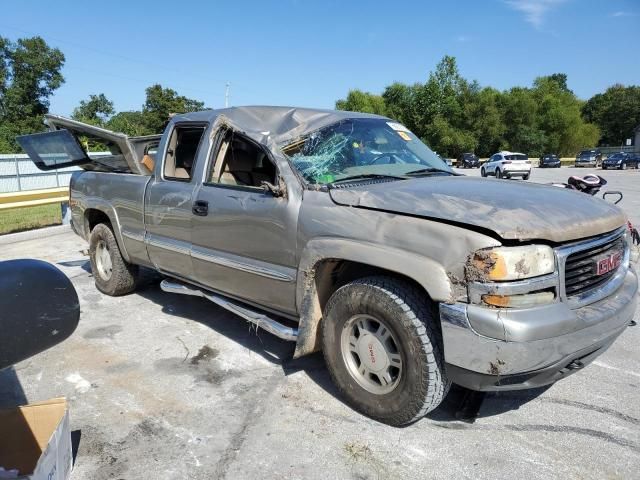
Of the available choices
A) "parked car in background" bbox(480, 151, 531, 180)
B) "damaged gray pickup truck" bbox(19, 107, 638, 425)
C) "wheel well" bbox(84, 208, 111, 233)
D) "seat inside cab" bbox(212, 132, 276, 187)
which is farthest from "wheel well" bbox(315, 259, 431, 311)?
"parked car in background" bbox(480, 151, 531, 180)

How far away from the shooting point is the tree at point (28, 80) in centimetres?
4644

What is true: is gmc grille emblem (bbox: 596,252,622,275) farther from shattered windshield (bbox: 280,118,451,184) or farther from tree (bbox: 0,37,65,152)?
tree (bbox: 0,37,65,152)

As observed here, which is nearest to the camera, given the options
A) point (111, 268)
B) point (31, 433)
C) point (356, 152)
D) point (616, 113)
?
point (31, 433)

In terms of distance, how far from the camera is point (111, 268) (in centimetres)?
550

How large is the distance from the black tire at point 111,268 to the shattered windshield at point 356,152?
2774mm

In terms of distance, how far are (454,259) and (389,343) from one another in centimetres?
71

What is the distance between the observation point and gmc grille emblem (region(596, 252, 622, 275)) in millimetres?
2777

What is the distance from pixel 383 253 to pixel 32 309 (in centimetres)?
176

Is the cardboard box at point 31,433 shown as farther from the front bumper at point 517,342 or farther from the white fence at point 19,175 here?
the white fence at point 19,175

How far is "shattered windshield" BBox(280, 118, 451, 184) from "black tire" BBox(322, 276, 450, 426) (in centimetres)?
92

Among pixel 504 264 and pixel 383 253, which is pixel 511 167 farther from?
pixel 504 264

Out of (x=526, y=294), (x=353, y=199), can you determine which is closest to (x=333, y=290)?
(x=353, y=199)

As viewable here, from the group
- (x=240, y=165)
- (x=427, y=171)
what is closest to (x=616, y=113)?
(x=427, y=171)

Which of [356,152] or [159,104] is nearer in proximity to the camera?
[356,152]
